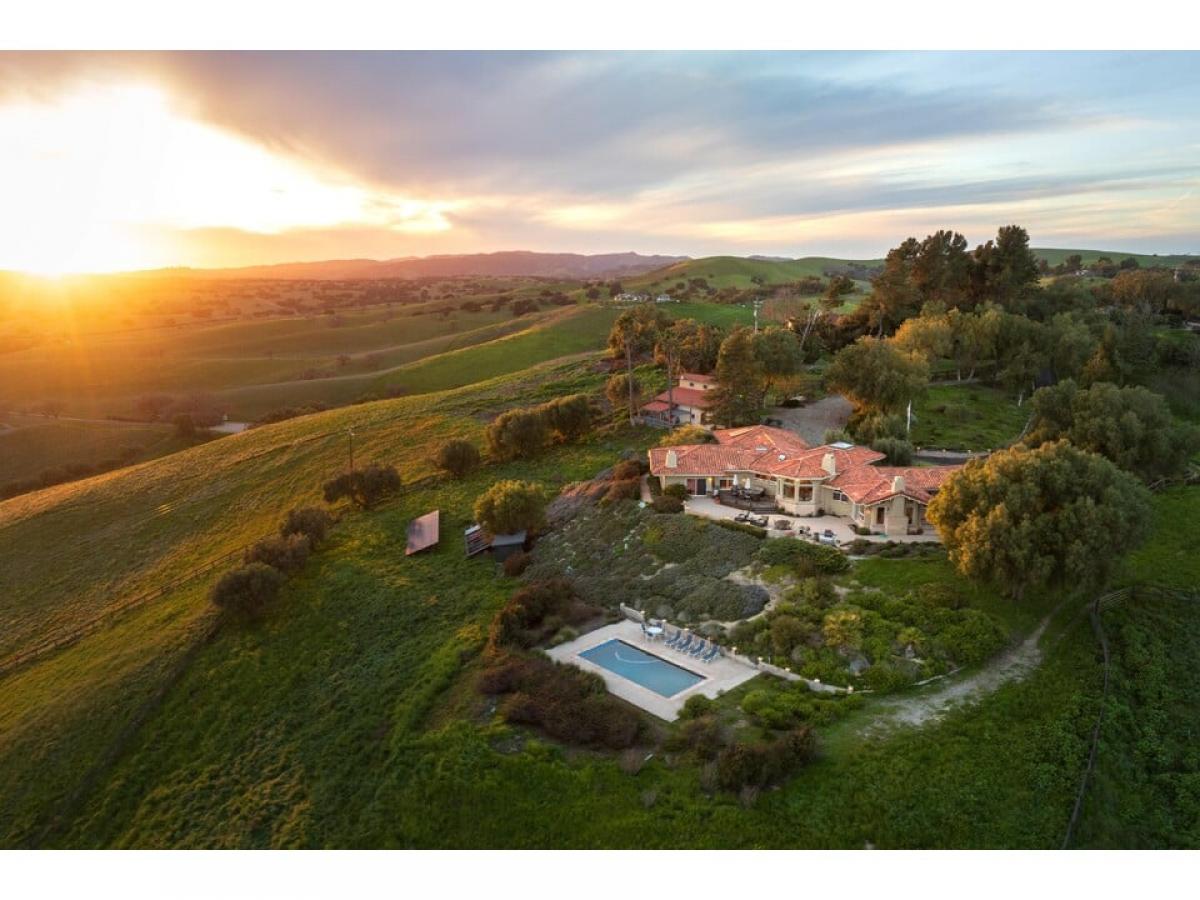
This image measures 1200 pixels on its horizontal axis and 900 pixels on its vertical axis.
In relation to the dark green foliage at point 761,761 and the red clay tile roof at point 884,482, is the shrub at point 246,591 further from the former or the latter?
the red clay tile roof at point 884,482

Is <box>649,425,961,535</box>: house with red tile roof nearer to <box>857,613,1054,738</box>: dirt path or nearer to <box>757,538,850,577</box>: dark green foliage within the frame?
<box>757,538,850,577</box>: dark green foliage

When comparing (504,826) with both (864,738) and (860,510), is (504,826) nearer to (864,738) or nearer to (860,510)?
(864,738)

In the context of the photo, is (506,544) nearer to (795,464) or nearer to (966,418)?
(795,464)

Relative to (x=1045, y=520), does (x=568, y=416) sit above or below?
below

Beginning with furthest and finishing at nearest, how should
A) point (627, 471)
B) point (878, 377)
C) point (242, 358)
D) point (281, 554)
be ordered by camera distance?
point (242, 358), point (878, 377), point (627, 471), point (281, 554)

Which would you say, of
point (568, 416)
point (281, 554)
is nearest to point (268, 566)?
point (281, 554)

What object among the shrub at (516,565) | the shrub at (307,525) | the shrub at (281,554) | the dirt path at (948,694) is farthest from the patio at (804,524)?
the shrub at (307,525)

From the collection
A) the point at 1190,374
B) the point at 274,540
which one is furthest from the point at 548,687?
the point at 1190,374
